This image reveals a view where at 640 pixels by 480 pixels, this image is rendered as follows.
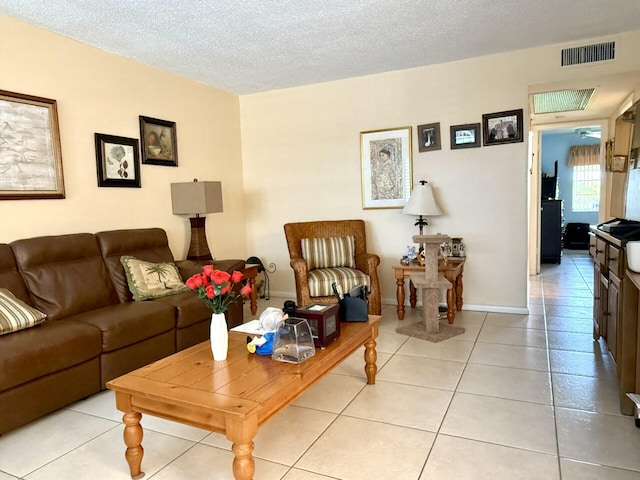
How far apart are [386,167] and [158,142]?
7.54 feet

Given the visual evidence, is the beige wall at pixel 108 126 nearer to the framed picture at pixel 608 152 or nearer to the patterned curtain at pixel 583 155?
the framed picture at pixel 608 152

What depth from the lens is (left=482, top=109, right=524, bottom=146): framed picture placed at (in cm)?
393

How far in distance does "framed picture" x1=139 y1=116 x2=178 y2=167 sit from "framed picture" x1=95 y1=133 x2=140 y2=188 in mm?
105

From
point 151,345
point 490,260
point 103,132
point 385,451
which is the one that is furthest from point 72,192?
point 490,260

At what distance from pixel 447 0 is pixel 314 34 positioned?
3.37 feet

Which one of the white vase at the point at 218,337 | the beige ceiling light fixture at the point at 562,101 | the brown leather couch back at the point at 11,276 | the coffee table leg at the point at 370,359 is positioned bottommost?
the coffee table leg at the point at 370,359

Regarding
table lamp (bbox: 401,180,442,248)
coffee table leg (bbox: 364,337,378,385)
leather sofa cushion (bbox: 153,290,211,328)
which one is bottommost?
coffee table leg (bbox: 364,337,378,385)

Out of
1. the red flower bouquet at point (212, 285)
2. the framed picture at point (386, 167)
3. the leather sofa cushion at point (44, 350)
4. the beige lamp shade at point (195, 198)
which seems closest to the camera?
the red flower bouquet at point (212, 285)

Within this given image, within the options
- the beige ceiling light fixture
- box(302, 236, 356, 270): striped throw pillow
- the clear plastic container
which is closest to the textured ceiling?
the beige ceiling light fixture

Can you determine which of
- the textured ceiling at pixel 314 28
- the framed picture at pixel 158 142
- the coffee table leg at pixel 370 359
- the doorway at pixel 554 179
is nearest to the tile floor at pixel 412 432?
the coffee table leg at pixel 370 359

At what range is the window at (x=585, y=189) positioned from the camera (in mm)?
9438

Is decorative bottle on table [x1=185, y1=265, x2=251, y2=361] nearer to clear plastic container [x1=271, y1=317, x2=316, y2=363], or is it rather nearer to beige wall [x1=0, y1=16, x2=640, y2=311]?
clear plastic container [x1=271, y1=317, x2=316, y2=363]

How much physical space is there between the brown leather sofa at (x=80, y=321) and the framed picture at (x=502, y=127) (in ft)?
8.86

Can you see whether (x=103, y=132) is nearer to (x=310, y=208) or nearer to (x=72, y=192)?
(x=72, y=192)
